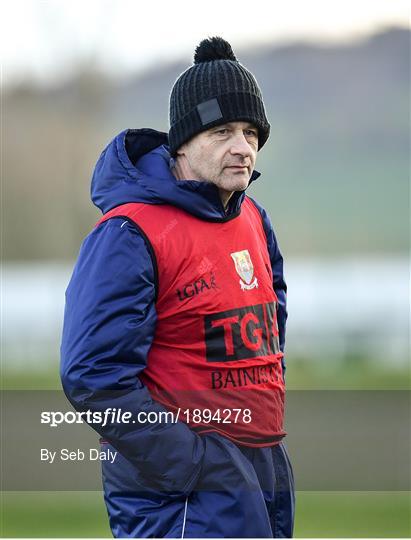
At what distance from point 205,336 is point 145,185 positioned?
0.46 meters

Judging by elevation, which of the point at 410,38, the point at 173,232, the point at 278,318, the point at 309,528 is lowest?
the point at 309,528

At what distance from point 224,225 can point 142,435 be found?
2.18 ft

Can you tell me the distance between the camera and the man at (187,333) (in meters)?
2.46

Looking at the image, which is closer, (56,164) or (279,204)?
(56,164)

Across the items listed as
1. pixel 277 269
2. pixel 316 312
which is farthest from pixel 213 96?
pixel 316 312

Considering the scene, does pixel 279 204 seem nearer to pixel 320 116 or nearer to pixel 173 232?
pixel 320 116

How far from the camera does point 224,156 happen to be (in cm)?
265

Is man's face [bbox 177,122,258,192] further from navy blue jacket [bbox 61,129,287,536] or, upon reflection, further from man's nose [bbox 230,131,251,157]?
navy blue jacket [bbox 61,129,287,536]

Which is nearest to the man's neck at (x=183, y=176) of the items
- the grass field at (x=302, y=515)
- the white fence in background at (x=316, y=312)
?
the grass field at (x=302, y=515)

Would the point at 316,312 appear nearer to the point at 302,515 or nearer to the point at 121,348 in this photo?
the point at 302,515

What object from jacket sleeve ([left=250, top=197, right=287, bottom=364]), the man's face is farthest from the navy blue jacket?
jacket sleeve ([left=250, top=197, right=287, bottom=364])

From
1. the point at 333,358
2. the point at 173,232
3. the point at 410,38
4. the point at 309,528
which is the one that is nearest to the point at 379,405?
the point at 333,358

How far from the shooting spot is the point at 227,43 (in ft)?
Answer: 9.44

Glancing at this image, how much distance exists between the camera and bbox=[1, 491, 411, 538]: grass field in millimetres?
5301
